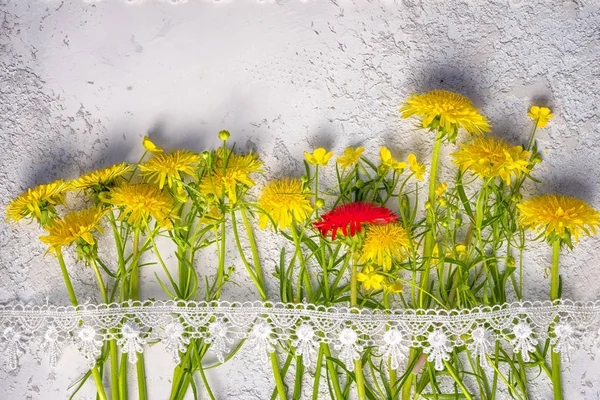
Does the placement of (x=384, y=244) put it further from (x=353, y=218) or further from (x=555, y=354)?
(x=555, y=354)

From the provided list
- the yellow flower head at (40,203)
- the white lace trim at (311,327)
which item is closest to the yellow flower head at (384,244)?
the white lace trim at (311,327)

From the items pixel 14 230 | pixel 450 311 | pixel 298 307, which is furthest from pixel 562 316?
pixel 14 230

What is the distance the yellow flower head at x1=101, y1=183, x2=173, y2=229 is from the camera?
1019mm

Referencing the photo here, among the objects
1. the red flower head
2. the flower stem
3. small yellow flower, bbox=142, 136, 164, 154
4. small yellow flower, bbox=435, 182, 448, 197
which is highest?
small yellow flower, bbox=142, 136, 164, 154

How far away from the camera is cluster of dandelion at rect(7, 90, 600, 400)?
3.37ft

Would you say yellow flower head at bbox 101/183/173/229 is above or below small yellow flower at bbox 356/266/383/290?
above

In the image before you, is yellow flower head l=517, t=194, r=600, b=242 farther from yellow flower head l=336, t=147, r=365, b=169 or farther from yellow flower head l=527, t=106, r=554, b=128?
yellow flower head l=336, t=147, r=365, b=169

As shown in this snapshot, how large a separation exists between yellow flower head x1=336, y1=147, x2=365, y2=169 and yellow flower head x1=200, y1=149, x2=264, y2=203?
17 cm

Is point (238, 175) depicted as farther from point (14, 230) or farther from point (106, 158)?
point (14, 230)

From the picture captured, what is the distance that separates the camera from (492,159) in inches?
40.4

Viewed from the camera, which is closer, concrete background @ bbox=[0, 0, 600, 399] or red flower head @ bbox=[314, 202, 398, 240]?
red flower head @ bbox=[314, 202, 398, 240]

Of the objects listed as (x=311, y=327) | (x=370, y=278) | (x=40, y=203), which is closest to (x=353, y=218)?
(x=370, y=278)

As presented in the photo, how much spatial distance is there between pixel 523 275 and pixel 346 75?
0.56 m

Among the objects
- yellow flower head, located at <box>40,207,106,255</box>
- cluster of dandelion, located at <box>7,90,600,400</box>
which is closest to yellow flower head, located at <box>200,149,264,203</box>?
cluster of dandelion, located at <box>7,90,600,400</box>
